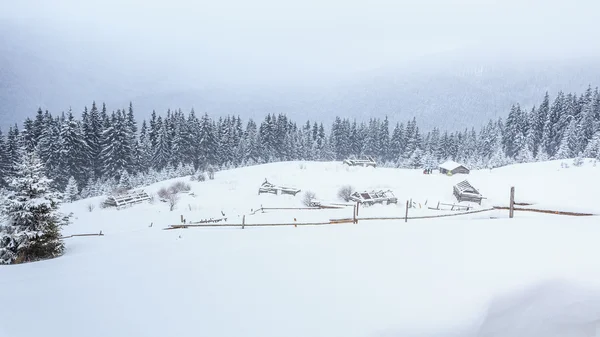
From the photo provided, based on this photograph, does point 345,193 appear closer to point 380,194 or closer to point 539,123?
point 380,194

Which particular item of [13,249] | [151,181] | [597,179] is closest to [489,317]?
[13,249]

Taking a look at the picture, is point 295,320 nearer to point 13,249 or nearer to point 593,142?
point 13,249

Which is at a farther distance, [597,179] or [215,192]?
[215,192]

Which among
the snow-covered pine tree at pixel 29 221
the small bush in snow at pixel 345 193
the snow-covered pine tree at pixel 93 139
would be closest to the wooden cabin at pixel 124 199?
the snow-covered pine tree at pixel 29 221

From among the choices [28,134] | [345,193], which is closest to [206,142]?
[28,134]

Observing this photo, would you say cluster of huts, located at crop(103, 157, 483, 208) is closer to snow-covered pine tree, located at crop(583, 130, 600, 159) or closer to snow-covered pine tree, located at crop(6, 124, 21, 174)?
snow-covered pine tree, located at crop(583, 130, 600, 159)

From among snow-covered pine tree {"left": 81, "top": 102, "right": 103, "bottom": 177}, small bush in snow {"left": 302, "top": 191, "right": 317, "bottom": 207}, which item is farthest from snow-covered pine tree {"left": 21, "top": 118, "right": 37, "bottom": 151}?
small bush in snow {"left": 302, "top": 191, "right": 317, "bottom": 207}

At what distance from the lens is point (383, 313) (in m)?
3.89

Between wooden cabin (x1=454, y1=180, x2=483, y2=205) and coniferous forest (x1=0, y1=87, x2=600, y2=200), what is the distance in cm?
2723

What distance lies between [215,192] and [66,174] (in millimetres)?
32047

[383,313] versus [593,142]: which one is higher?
[593,142]

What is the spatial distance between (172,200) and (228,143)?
41940mm

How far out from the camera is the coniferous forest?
4756 cm

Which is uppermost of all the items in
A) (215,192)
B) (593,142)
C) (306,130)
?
(306,130)
